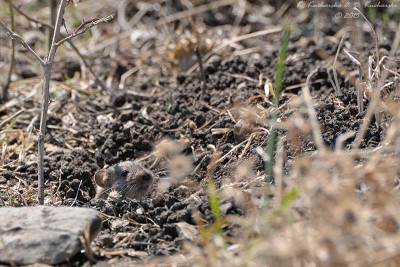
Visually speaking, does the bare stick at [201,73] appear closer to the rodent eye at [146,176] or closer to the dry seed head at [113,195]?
the rodent eye at [146,176]

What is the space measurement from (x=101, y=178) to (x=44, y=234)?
1393 millimetres

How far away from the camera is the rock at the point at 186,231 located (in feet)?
12.0

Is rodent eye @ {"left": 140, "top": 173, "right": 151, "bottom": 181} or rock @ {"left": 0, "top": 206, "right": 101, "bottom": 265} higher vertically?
rock @ {"left": 0, "top": 206, "right": 101, "bottom": 265}

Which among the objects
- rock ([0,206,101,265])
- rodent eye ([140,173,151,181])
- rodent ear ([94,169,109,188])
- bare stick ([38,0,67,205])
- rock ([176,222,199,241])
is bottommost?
rodent eye ([140,173,151,181])

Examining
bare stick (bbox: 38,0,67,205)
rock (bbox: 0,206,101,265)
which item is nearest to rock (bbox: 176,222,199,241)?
rock (bbox: 0,206,101,265)

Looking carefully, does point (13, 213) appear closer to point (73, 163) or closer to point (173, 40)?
point (73, 163)

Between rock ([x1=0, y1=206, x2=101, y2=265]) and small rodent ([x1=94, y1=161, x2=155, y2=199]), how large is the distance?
1.17 metres

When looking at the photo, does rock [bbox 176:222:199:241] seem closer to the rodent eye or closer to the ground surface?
the ground surface

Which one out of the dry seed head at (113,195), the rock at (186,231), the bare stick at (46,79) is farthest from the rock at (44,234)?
the dry seed head at (113,195)

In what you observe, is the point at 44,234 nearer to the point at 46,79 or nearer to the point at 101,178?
the point at 46,79

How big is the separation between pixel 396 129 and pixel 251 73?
110 inches

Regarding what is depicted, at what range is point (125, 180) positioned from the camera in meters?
4.99

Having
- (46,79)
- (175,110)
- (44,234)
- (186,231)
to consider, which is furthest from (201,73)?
(44,234)

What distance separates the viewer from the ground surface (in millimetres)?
4211
